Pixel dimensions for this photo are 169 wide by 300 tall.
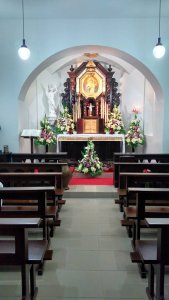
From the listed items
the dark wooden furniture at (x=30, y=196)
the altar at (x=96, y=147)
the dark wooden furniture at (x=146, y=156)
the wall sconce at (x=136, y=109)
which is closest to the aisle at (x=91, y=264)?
the dark wooden furniture at (x=30, y=196)

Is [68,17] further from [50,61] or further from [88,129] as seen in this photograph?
[88,129]

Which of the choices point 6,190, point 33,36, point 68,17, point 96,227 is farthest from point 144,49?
point 6,190

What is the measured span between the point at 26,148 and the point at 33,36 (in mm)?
2981

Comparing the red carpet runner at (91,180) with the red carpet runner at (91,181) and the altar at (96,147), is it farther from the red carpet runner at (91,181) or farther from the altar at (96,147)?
the altar at (96,147)

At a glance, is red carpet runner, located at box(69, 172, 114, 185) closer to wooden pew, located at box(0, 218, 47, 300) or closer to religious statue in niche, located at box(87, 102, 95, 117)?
religious statue in niche, located at box(87, 102, 95, 117)

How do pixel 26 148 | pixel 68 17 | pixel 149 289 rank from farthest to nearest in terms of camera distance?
1. pixel 26 148
2. pixel 68 17
3. pixel 149 289

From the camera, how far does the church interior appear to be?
8.64ft

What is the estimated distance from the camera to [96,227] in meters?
4.27

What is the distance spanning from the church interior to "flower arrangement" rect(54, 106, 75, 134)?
1.4 inches

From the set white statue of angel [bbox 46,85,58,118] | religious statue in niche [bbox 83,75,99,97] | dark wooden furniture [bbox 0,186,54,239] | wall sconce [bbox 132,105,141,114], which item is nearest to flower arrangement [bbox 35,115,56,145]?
white statue of angel [bbox 46,85,58,118]

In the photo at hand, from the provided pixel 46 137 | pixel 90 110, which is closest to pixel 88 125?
pixel 90 110

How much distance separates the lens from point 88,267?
121 inches

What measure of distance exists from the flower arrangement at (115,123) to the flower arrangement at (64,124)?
1242mm

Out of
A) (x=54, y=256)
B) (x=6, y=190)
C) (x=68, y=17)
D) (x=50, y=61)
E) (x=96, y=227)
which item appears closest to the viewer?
(x=6, y=190)
